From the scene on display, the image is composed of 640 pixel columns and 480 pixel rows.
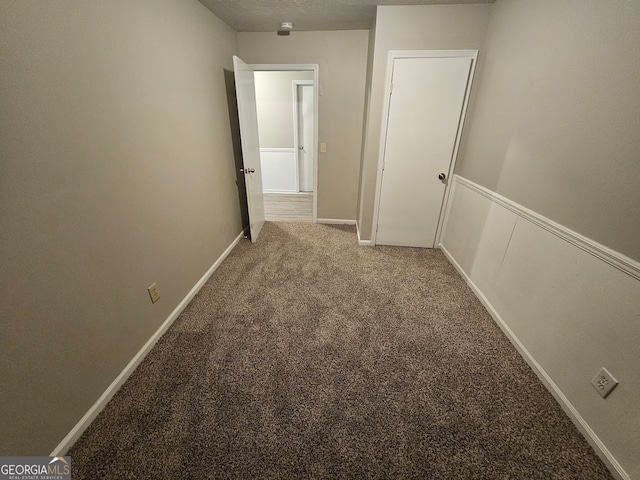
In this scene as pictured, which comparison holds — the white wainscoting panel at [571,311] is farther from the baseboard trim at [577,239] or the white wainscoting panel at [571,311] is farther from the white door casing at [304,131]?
the white door casing at [304,131]

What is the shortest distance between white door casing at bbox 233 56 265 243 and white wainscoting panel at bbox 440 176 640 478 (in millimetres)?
2272

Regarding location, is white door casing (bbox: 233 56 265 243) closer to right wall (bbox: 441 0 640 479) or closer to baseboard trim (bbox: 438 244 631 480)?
right wall (bbox: 441 0 640 479)

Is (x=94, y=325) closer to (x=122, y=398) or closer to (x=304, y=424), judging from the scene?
(x=122, y=398)

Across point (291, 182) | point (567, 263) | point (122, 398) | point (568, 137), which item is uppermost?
point (568, 137)

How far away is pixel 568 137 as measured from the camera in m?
1.39

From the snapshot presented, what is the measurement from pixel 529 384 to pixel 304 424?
129 centimetres

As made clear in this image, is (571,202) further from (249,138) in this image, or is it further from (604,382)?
(249,138)

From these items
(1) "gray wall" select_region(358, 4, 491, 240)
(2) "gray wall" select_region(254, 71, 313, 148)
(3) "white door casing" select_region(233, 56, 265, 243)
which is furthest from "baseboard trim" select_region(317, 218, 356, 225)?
(2) "gray wall" select_region(254, 71, 313, 148)

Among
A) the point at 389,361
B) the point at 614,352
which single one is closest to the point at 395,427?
the point at 389,361

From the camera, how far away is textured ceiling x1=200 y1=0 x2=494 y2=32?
2145mm

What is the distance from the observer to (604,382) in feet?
3.78

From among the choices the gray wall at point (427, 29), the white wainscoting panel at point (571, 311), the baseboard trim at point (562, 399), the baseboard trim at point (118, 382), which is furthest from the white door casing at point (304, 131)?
the baseboard trim at point (562, 399)

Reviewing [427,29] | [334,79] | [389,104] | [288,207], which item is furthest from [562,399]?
[288,207]

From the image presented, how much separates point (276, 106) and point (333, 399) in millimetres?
4811
